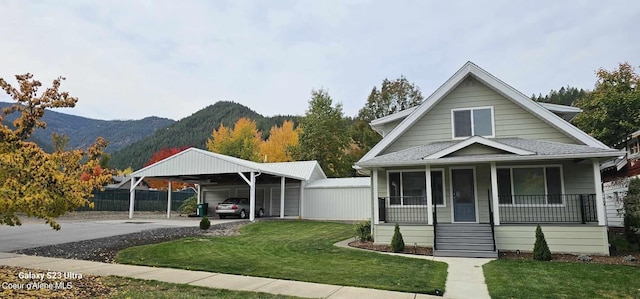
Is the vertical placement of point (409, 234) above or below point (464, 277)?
above

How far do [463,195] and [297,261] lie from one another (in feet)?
22.3

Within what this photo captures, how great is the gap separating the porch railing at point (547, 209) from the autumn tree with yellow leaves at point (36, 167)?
11814mm

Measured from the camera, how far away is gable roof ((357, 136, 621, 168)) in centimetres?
1112

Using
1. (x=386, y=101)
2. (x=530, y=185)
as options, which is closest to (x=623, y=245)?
(x=530, y=185)

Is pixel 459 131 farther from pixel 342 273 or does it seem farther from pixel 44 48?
pixel 44 48

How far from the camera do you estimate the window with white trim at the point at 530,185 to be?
495 inches

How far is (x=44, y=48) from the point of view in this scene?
13336mm

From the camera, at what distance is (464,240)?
11758 mm

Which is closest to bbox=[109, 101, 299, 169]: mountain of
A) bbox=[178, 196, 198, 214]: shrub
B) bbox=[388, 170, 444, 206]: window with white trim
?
bbox=[178, 196, 198, 214]: shrub

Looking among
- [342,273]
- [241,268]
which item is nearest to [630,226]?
[342,273]

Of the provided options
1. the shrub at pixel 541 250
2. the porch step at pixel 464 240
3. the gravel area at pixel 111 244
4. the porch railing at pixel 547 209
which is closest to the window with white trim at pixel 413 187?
the porch railing at pixel 547 209

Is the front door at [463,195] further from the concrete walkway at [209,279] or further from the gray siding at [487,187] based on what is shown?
the concrete walkway at [209,279]

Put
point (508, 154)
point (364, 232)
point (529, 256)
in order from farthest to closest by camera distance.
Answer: point (364, 232) < point (508, 154) < point (529, 256)

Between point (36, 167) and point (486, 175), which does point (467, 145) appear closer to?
point (486, 175)
